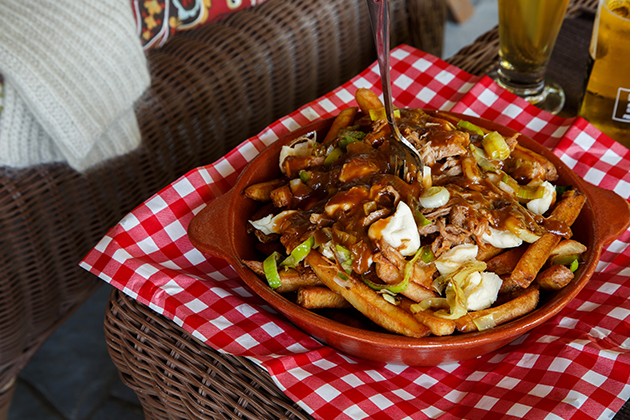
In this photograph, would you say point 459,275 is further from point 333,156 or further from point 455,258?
point 333,156

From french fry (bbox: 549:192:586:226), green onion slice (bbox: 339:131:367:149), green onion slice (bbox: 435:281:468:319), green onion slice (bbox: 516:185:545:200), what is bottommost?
french fry (bbox: 549:192:586:226)

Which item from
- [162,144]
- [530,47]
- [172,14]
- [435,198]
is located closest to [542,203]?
[435,198]

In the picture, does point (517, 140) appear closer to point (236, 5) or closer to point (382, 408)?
point (382, 408)

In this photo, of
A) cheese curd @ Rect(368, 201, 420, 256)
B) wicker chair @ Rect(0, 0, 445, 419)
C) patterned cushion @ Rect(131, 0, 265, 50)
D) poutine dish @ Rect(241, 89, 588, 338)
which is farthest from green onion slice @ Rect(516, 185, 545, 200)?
patterned cushion @ Rect(131, 0, 265, 50)

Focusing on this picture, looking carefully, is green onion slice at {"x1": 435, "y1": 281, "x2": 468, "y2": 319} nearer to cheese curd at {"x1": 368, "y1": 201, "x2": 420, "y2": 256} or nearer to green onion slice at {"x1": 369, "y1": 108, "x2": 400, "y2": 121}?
cheese curd at {"x1": 368, "y1": 201, "x2": 420, "y2": 256}

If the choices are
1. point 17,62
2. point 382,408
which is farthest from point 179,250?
point 17,62

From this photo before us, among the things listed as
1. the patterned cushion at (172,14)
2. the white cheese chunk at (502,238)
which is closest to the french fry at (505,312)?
the white cheese chunk at (502,238)

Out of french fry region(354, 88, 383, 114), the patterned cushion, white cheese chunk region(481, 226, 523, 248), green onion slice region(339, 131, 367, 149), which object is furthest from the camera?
the patterned cushion
